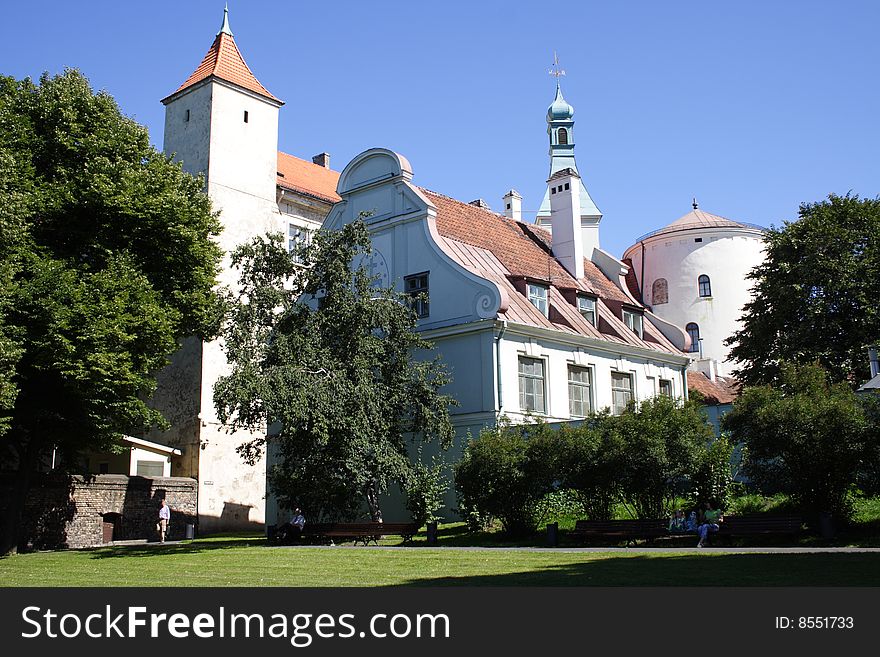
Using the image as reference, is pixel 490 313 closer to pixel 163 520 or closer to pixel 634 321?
pixel 634 321

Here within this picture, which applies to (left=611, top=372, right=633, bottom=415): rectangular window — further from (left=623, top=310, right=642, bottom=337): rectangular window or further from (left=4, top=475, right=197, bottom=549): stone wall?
(left=4, top=475, right=197, bottom=549): stone wall

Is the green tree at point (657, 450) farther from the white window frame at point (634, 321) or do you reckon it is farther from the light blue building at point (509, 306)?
the white window frame at point (634, 321)

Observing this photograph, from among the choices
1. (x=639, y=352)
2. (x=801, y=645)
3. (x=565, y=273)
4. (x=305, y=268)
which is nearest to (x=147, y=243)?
(x=305, y=268)

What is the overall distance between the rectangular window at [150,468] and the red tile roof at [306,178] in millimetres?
17743

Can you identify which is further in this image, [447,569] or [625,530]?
[625,530]

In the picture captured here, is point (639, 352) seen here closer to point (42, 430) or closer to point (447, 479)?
point (447, 479)

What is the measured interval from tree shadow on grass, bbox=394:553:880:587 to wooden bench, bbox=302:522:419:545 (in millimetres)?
9288

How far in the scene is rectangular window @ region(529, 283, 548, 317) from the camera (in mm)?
35000

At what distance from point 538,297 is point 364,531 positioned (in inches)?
532

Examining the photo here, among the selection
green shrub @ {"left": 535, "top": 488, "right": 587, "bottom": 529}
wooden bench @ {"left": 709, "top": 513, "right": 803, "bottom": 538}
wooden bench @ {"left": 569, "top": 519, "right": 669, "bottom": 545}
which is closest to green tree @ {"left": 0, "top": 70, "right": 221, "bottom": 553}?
green shrub @ {"left": 535, "top": 488, "right": 587, "bottom": 529}

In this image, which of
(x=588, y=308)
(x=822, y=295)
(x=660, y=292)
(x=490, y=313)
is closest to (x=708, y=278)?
(x=660, y=292)

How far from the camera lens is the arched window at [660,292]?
56.0 meters

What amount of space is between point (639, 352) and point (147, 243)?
19.8m

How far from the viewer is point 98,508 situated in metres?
34.0
